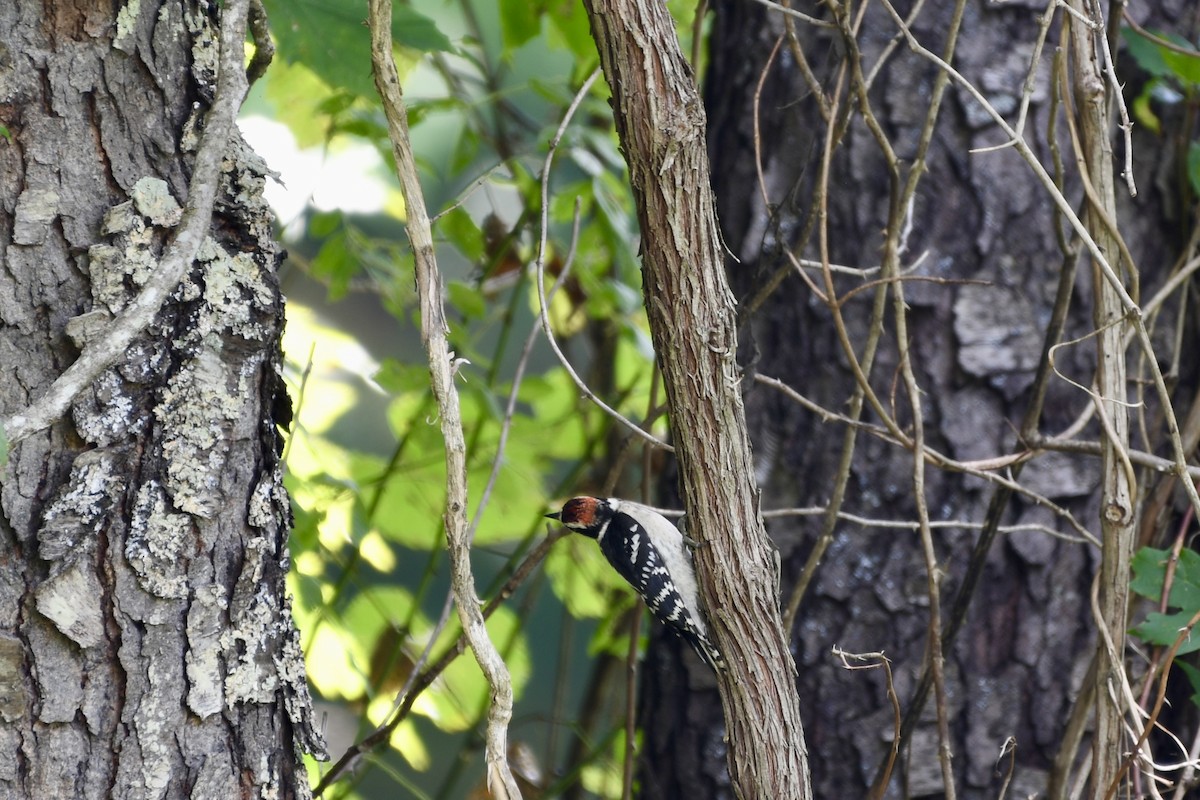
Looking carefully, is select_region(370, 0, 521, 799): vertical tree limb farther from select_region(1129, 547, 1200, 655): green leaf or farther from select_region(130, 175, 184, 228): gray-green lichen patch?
select_region(1129, 547, 1200, 655): green leaf

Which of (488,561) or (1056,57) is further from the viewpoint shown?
(488,561)

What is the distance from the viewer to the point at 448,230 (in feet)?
7.11

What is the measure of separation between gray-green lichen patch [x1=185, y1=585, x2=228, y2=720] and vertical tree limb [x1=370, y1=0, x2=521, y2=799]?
0.31 metres

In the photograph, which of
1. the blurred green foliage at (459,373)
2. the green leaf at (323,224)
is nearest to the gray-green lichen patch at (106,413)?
the blurred green foliage at (459,373)

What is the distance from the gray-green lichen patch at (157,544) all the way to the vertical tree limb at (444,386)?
0.33 m

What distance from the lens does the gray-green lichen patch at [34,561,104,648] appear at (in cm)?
118

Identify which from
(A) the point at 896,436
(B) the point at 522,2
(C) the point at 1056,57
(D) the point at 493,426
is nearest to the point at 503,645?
(D) the point at 493,426

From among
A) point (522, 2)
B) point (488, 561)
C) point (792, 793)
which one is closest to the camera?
point (792, 793)

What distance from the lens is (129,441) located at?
123 cm

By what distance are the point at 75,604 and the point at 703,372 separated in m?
0.78

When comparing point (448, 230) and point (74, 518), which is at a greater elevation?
point (448, 230)

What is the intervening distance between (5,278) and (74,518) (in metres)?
0.29

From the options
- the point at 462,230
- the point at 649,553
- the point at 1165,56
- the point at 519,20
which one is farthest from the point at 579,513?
the point at 1165,56

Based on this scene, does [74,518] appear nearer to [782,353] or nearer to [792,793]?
[792,793]
